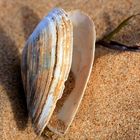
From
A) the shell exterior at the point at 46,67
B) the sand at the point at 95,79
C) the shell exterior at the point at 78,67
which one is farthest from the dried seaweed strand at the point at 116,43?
the shell exterior at the point at 46,67

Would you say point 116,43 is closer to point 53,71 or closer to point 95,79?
point 95,79

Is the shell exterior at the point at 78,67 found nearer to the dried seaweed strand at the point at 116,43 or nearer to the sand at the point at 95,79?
the sand at the point at 95,79

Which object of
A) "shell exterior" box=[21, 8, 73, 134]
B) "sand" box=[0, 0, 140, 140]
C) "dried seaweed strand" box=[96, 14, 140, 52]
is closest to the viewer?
"shell exterior" box=[21, 8, 73, 134]

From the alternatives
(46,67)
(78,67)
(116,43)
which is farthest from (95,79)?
Result: (46,67)

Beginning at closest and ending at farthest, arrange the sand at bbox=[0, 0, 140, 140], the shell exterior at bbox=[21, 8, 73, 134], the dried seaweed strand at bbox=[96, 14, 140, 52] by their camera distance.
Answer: the shell exterior at bbox=[21, 8, 73, 134] < the sand at bbox=[0, 0, 140, 140] < the dried seaweed strand at bbox=[96, 14, 140, 52]

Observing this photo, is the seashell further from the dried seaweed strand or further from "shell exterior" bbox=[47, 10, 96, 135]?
the dried seaweed strand

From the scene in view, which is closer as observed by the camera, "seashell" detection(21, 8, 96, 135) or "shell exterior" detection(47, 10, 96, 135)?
"seashell" detection(21, 8, 96, 135)

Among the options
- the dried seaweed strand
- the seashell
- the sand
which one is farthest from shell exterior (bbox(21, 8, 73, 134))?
the dried seaweed strand
